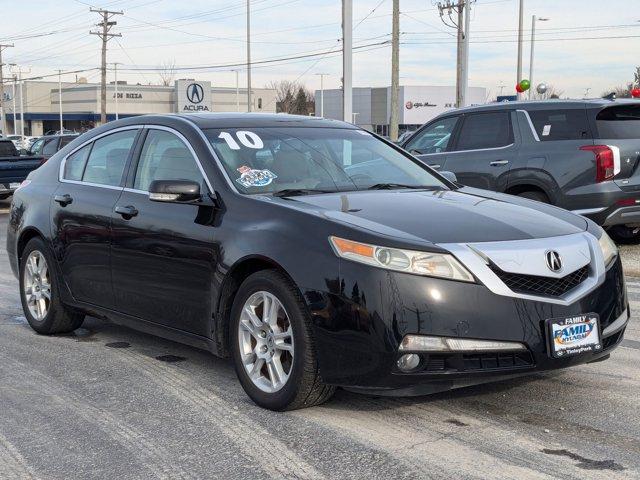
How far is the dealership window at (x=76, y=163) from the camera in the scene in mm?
6582

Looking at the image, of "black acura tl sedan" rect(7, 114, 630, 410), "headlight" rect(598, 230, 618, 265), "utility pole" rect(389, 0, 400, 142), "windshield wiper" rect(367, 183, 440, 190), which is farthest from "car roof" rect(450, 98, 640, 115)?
"utility pole" rect(389, 0, 400, 142)

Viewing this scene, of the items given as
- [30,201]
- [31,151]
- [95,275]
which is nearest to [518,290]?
[95,275]

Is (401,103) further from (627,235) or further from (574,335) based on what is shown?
(574,335)

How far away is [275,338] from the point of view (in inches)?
181

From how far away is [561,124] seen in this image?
34.5 ft

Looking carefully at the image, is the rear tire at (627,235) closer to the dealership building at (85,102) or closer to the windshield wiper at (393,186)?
the windshield wiper at (393,186)

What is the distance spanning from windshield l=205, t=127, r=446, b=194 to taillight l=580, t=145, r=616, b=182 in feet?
15.6

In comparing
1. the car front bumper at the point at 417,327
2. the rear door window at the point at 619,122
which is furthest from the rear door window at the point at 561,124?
the car front bumper at the point at 417,327

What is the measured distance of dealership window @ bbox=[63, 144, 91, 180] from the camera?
6582 millimetres

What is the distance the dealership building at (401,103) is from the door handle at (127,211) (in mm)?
76364

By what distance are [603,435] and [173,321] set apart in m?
2.51

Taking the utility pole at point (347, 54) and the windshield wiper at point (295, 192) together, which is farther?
the utility pole at point (347, 54)

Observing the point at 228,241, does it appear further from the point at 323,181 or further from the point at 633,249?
the point at 633,249

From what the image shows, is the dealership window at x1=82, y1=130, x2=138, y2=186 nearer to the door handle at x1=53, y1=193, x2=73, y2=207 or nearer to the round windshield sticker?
the door handle at x1=53, y1=193, x2=73, y2=207
